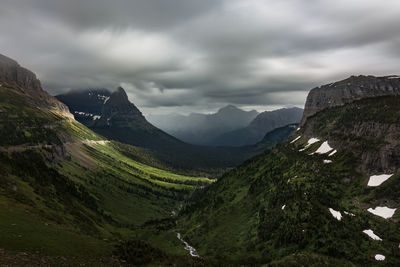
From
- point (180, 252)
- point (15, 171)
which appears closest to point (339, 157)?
point (180, 252)

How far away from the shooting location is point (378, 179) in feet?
406

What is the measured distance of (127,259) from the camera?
6981cm

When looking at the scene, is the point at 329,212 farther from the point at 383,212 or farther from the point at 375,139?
the point at 375,139

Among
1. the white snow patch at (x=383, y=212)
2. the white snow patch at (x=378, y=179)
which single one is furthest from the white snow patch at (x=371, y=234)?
the white snow patch at (x=378, y=179)

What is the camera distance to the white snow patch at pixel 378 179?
121250 mm

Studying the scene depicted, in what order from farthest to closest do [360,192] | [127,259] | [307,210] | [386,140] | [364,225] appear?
1. [386,140]
2. [360,192]
3. [307,210]
4. [364,225]
5. [127,259]

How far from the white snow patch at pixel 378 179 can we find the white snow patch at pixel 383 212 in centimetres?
1882

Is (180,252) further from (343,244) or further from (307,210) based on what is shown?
(343,244)

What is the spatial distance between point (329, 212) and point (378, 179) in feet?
131

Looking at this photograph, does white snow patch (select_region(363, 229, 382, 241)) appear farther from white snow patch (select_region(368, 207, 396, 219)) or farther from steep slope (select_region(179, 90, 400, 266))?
white snow patch (select_region(368, 207, 396, 219))

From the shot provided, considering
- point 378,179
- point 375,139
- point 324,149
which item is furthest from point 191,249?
point 375,139

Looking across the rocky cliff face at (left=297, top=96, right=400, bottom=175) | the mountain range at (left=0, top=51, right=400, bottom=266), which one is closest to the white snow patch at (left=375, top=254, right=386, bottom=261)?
the mountain range at (left=0, top=51, right=400, bottom=266)

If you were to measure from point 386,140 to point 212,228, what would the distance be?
424 feet

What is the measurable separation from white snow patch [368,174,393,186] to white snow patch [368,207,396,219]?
18.8 metres
